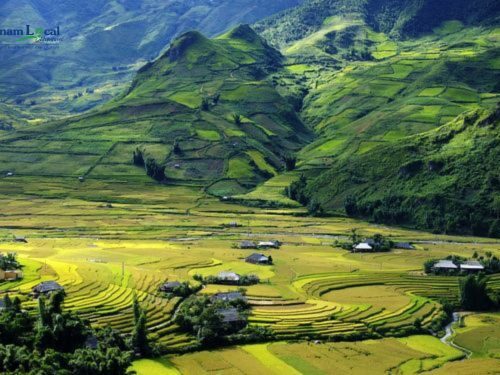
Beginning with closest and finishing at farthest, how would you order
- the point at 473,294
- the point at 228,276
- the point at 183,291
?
the point at 183,291 → the point at 473,294 → the point at 228,276

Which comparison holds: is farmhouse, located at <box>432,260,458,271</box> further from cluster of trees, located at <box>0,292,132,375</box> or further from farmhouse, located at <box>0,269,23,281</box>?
farmhouse, located at <box>0,269,23,281</box>

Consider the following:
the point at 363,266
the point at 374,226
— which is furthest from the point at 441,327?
the point at 374,226

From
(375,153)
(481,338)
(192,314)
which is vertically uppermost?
(375,153)

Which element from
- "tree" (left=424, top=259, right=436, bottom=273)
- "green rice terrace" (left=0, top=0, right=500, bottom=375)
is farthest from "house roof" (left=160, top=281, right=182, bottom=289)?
"tree" (left=424, top=259, right=436, bottom=273)

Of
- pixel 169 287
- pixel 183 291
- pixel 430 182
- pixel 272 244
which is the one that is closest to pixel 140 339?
pixel 183 291

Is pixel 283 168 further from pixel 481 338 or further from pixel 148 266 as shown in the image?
pixel 481 338

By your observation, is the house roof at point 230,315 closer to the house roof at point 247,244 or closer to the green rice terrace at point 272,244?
the green rice terrace at point 272,244

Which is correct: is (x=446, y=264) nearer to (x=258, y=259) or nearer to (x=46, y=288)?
(x=258, y=259)
